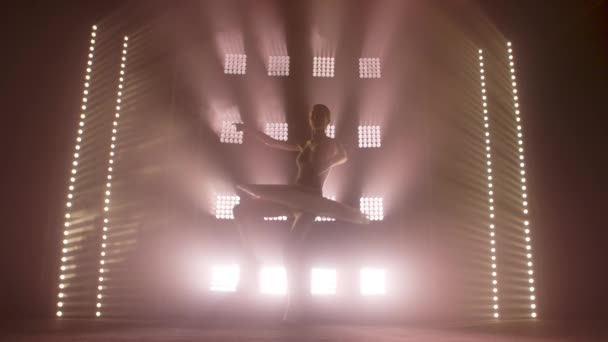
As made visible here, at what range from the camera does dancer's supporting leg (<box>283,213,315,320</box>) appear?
4.13 metres

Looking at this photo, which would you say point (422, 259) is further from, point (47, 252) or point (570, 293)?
point (47, 252)

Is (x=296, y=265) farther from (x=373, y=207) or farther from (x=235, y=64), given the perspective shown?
(x=235, y=64)

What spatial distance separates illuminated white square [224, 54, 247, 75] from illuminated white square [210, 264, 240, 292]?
252 centimetres

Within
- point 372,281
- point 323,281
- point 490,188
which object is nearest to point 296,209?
point 323,281

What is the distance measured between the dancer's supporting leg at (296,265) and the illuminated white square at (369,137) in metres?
1.68

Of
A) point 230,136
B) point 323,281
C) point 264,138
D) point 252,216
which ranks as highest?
point 230,136

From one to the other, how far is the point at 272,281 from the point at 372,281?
3.88ft

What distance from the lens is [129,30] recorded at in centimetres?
605

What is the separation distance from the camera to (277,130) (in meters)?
5.67

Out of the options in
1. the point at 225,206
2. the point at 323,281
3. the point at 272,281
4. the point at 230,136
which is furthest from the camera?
the point at 230,136

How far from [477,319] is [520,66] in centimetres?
354

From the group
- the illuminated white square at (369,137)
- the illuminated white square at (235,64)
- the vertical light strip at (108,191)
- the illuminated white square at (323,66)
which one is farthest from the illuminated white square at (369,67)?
the vertical light strip at (108,191)

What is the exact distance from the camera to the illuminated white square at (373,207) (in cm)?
539

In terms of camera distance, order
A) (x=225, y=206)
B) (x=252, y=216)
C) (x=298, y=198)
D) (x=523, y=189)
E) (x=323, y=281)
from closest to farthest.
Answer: (x=298, y=198) < (x=252, y=216) < (x=323, y=281) < (x=225, y=206) < (x=523, y=189)
